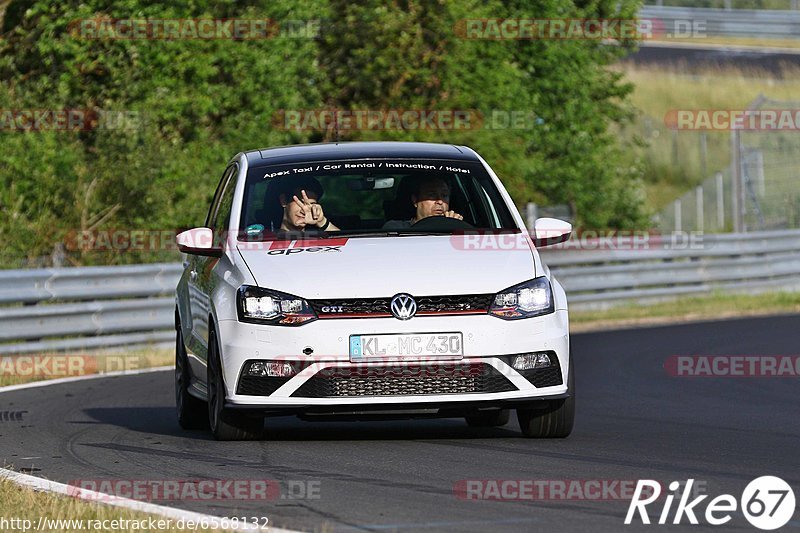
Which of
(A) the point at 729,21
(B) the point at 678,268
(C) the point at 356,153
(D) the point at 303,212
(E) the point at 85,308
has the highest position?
(A) the point at 729,21

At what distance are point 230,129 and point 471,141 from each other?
4146mm

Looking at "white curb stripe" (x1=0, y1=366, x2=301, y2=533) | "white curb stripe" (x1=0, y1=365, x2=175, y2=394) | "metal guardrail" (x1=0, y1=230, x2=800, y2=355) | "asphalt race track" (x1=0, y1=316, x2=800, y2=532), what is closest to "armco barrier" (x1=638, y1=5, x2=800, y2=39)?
"metal guardrail" (x1=0, y1=230, x2=800, y2=355)

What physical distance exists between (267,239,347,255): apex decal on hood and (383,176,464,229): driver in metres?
0.70

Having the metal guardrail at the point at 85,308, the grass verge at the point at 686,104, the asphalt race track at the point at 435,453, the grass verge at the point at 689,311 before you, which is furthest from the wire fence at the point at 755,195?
the asphalt race track at the point at 435,453

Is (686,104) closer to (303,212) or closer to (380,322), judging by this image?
(303,212)

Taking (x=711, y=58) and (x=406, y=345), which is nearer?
(x=406, y=345)

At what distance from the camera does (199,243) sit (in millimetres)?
10016

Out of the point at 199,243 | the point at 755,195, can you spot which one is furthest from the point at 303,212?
the point at 755,195

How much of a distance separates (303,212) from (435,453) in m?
1.85

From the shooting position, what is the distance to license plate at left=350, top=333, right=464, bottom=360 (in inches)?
351

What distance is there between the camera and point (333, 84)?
3142 centimetres

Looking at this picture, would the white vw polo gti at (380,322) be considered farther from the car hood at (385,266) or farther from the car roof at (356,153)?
the car roof at (356,153)

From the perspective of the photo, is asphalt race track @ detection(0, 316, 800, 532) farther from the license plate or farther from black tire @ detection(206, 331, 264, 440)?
the license plate

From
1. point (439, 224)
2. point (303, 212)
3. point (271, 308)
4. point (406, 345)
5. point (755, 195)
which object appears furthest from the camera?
point (755, 195)
